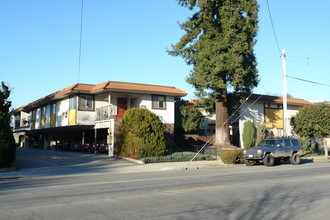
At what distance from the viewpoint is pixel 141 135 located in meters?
23.6

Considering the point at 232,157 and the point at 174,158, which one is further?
the point at 174,158

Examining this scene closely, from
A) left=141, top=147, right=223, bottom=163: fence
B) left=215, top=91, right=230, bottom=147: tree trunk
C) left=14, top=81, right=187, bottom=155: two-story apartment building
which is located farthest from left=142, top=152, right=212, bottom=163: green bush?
left=14, top=81, right=187, bottom=155: two-story apartment building

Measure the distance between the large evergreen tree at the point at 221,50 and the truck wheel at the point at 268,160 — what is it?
26.3 feet

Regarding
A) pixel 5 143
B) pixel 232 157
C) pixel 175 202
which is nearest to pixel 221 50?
pixel 232 157

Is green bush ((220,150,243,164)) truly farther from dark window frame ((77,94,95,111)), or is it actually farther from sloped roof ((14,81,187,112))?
dark window frame ((77,94,95,111))

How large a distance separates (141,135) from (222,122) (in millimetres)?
8759

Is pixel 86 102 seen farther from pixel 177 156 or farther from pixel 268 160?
pixel 268 160

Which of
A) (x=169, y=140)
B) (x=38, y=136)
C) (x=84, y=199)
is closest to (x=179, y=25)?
(x=169, y=140)

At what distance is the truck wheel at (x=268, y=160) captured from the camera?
2090 centimetres

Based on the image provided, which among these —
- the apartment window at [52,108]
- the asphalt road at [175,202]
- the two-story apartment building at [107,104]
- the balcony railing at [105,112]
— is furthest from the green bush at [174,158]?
the apartment window at [52,108]

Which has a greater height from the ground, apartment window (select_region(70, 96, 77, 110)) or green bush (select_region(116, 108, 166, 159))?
apartment window (select_region(70, 96, 77, 110))

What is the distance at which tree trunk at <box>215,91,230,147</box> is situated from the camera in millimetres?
29281

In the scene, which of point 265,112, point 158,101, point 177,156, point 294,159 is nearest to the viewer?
point 294,159

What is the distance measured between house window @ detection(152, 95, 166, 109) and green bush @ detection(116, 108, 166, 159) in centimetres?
654
